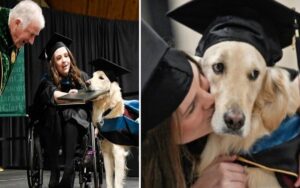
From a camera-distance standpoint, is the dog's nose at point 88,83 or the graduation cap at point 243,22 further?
the dog's nose at point 88,83

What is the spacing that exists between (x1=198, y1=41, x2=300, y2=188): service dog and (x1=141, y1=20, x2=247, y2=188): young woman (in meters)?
0.03

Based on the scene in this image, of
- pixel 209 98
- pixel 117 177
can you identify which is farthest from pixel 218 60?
pixel 117 177

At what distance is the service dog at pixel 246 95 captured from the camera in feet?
4.00

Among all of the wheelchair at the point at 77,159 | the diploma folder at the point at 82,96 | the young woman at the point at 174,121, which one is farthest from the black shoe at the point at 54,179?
the young woman at the point at 174,121

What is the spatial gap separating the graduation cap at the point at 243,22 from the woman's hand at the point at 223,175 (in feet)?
0.92

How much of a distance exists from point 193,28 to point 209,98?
0.19m

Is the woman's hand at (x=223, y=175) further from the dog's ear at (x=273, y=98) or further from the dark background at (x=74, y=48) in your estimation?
the dark background at (x=74, y=48)

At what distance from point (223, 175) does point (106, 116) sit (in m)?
1.78

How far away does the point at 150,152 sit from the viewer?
1.31m

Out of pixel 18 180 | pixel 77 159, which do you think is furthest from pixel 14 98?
pixel 77 159

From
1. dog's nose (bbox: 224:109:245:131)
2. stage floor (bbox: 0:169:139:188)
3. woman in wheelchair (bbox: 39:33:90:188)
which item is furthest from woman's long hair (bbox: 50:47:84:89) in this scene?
dog's nose (bbox: 224:109:245:131)

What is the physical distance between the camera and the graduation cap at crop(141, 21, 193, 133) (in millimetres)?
1260

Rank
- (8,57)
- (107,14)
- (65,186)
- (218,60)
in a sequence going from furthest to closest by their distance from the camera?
(107,14) → (65,186) → (8,57) → (218,60)

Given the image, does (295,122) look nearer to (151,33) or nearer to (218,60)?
(218,60)
